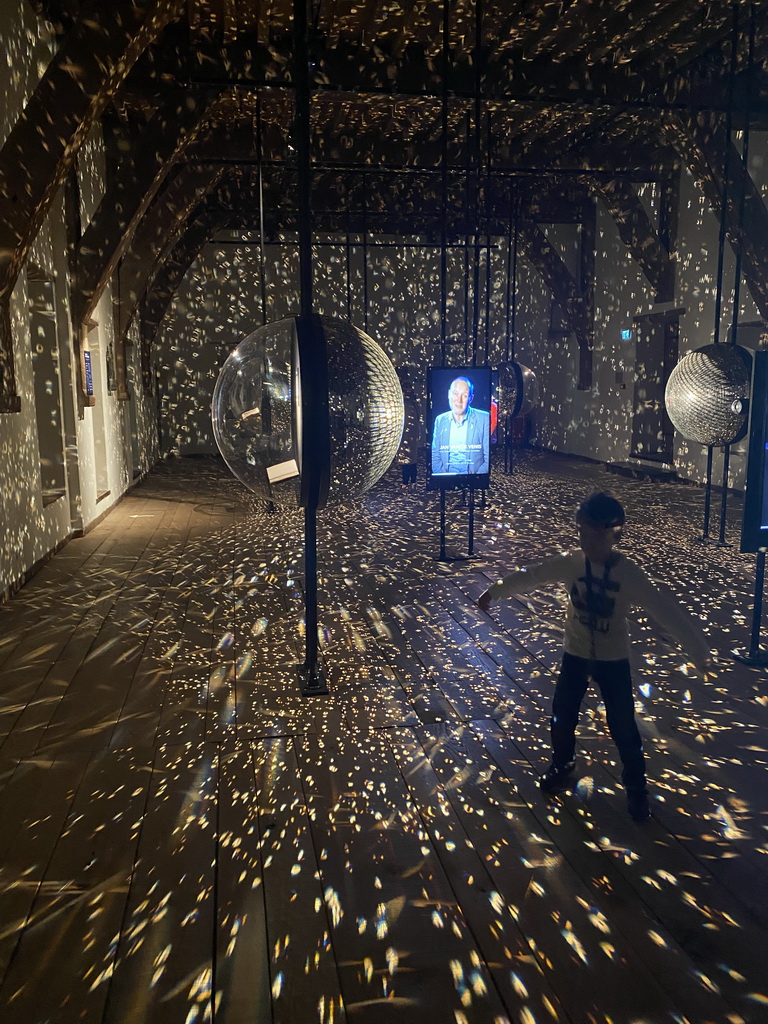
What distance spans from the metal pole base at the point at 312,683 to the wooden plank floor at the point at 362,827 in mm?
A: 62

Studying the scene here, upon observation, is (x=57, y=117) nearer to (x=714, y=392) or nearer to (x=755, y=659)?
(x=714, y=392)

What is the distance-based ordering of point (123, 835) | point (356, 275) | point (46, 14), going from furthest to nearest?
point (356, 275) → point (46, 14) → point (123, 835)

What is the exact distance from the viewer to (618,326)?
12.3 metres

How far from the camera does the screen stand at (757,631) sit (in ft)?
11.7

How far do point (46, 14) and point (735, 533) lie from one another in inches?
265

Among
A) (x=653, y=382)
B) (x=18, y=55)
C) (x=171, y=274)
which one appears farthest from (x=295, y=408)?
(x=171, y=274)

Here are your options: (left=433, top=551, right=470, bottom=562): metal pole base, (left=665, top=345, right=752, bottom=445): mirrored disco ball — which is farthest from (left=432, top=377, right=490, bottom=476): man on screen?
(left=665, top=345, right=752, bottom=445): mirrored disco ball

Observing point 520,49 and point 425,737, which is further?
point 520,49

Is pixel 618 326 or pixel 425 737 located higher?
pixel 618 326

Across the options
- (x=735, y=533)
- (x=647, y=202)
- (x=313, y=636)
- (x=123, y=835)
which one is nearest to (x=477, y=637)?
(x=313, y=636)

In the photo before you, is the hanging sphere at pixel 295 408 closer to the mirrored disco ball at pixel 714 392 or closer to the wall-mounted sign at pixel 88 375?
the mirrored disco ball at pixel 714 392

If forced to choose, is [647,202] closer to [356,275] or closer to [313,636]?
[356,275]

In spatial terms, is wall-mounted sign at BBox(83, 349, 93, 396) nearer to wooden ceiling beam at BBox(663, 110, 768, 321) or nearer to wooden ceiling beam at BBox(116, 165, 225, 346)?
wooden ceiling beam at BBox(116, 165, 225, 346)

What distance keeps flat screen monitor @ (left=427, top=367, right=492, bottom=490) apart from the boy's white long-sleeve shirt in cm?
318
